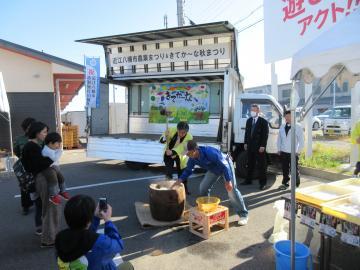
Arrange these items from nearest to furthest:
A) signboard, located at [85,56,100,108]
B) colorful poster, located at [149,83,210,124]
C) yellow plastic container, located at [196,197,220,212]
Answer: yellow plastic container, located at [196,197,220,212] < signboard, located at [85,56,100,108] < colorful poster, located at [149,83,210,124]

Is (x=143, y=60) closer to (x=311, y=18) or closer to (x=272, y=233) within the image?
(x=311, y=18)

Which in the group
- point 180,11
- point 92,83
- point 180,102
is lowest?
point 180,102

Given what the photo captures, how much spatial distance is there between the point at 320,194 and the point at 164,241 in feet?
6.86

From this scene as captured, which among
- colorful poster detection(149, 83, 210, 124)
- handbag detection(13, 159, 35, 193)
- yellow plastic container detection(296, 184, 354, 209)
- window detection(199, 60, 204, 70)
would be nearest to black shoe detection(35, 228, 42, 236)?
handbag detection(13, 159, 35, 193)

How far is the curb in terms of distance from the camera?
7.33 meters

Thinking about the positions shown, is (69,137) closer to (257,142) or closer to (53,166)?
(257,142)

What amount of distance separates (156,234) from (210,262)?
107 centimetres

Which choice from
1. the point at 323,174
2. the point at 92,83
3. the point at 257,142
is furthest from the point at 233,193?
the point at 92,83

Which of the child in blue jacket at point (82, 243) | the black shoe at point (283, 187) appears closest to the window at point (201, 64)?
the black shoe at point (283, 187)

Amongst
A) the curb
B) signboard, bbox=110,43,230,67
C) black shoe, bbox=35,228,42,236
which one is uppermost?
signboard, bbox=110,43,230,67

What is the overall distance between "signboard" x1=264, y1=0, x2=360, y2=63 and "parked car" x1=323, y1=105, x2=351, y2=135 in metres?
14.2

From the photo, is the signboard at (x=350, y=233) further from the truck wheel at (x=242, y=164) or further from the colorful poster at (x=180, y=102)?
the colorful poster at (x=180, y=102)

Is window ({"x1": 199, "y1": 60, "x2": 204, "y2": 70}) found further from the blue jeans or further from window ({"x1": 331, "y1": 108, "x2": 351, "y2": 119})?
window ({"x1": 331, "y1": 108, "x2": 351, "y2": 119})

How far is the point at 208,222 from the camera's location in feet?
14.2
